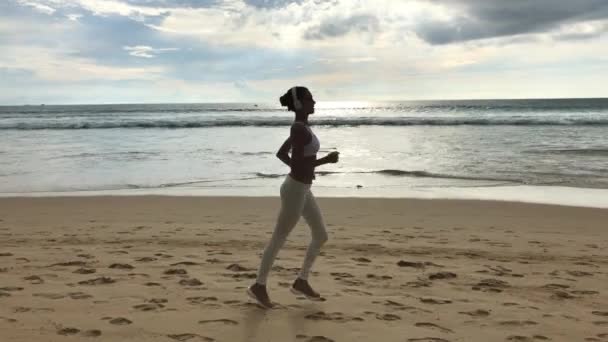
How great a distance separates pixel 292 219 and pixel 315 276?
146 cm

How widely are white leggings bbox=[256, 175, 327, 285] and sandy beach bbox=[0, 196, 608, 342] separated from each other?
42cm

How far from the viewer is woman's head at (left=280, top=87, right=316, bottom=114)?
163 inches

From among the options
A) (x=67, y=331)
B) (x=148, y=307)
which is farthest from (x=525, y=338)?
(x=67, y=331)

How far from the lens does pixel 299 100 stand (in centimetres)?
416

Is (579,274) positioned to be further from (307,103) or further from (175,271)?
(175,271)

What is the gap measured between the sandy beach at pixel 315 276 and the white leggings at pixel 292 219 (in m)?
0.42

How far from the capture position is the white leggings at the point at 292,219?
4.16 m

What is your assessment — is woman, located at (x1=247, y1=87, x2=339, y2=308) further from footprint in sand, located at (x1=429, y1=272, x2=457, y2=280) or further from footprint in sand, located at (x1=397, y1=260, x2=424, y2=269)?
footprint in sand, located at (x1=397, y1=260, x2=424, y2=269)

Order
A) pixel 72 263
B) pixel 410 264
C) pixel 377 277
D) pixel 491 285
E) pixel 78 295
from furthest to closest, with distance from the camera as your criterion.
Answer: pixel 410 264 → pixel 72 263 → pixel 377 277 → pixel 491 285 → pixel 78 295

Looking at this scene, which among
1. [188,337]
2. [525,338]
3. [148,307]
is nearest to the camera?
[188,337]

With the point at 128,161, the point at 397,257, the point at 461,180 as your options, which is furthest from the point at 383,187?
the point at 128,161

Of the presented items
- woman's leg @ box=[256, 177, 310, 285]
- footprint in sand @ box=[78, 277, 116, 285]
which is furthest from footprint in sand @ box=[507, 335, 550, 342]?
footprint in sand @ box=[78, 277, 116, 285]

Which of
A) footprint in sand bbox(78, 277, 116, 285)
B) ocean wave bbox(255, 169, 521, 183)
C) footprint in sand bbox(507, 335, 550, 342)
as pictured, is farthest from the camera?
ocean wave bbox(255, 169, 521, 183)

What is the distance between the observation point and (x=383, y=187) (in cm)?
1316
